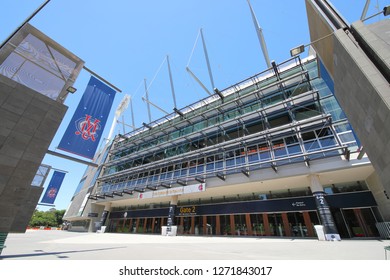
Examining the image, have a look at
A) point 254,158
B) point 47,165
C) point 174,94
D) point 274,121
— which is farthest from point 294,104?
point 47,165

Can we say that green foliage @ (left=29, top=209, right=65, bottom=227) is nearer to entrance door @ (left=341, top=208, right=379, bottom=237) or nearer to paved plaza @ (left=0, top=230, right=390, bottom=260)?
paved plaza @ (left=0, top=230, right=390, bottom=260)

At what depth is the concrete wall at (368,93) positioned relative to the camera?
15.3 feet

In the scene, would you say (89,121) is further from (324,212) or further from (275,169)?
(324,212)

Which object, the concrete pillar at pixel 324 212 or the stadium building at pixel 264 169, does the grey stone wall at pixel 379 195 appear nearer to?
the stadium building at pixel 264 169

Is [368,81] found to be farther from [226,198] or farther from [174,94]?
[174,94]

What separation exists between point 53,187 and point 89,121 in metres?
19.5

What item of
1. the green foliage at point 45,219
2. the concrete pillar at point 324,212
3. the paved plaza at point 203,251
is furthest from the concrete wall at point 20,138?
the green foliage at point 45,219

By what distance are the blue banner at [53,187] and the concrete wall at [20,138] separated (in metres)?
20.2

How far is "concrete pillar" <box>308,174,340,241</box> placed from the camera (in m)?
12.7

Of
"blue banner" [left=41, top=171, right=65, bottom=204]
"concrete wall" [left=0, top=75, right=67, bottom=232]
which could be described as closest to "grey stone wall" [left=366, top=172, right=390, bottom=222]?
"concrete wall" [left=0, top=75, right=67, bottom=232]

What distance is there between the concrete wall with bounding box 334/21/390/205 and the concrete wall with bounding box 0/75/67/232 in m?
10.6

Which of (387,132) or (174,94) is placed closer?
(387,132)
